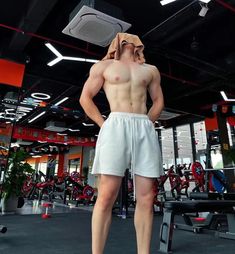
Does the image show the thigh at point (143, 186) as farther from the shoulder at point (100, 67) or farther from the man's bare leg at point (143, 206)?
the shoulder at point (100, 67)

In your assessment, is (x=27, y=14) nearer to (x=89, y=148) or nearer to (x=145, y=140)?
(x=145, y=140)

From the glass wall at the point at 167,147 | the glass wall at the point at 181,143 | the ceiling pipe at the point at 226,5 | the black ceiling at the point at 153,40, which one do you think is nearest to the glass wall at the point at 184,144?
the glass wall at the point at 181,143

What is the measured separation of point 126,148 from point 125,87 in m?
0.35

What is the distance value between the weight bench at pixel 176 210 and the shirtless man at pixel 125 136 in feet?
3.23

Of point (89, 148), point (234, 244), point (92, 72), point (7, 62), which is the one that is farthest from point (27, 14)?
point (89, 148)

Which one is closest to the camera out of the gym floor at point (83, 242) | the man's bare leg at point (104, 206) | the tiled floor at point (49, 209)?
the man's bare leg at point (104, 206)

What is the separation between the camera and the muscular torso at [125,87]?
4.30 feet

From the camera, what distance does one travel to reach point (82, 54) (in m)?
4.87

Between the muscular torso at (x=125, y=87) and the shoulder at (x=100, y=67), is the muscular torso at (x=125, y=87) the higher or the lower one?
the lower one

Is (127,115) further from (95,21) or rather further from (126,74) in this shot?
(95,21)

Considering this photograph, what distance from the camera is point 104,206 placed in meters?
1.14

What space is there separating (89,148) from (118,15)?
35.6 ft

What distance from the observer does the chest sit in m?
1.34

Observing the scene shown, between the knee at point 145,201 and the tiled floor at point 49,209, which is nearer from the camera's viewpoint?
the knee at point 145,201
